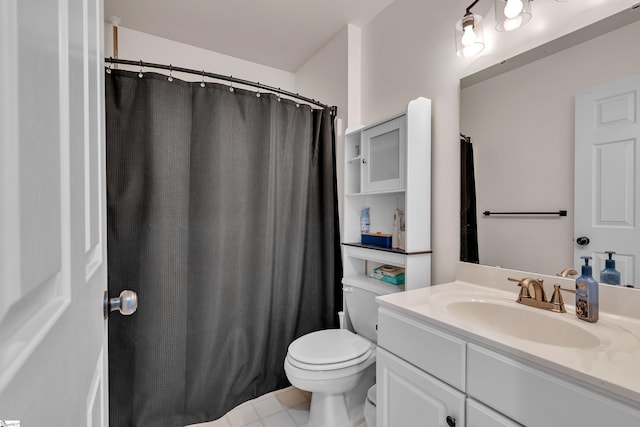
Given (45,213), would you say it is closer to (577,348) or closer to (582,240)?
(577,348)

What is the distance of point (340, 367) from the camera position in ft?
4.70

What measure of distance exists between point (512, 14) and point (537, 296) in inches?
44.8

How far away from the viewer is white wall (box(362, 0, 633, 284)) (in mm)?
1411

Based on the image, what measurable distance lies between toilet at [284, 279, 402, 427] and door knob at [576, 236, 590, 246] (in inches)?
32.4

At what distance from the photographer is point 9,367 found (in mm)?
200

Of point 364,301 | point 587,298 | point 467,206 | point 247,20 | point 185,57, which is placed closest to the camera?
point 587,298

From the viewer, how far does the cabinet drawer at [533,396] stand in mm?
641

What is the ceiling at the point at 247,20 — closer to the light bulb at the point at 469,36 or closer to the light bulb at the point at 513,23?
the light bulb at the point at 469,36

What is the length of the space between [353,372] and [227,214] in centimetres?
110

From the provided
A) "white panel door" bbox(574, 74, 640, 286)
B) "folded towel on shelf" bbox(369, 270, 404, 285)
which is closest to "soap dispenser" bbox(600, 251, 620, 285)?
"white panel door" bbox(574, 74, 640, 286)

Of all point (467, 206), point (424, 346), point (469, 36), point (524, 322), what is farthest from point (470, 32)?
point (424, 346)

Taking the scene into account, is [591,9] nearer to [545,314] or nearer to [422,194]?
[422,194]

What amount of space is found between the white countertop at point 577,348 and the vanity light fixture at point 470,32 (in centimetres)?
112

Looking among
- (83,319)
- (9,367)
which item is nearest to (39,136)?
(9,367)
